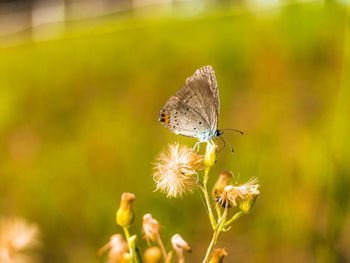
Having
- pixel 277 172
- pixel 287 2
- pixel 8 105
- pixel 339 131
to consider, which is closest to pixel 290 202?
pixel 277 172

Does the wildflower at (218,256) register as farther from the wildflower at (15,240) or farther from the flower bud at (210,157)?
the wildflower at (15,240)

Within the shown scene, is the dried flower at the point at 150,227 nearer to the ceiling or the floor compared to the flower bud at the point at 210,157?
nearer to the floor

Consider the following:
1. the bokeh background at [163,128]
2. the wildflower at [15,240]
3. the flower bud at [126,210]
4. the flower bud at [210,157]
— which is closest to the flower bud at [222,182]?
the flower bud at [210,157]

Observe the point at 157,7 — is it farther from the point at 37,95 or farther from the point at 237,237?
the point at 237,237

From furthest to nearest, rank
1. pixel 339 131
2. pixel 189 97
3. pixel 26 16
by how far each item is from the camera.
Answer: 1. pixel 26 16
2. pixel 339 131
3. pixel 189 97

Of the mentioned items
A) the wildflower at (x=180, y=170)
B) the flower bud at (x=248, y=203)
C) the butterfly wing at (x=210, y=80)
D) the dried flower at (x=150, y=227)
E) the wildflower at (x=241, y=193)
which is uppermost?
the butterfly wing at (x=210, y=80)

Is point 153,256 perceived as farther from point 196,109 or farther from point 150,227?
point 196,109

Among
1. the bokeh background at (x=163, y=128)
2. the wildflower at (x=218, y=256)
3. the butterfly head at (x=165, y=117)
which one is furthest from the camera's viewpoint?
the bokeh background at (x=163, y=128)
